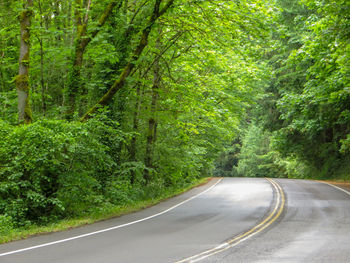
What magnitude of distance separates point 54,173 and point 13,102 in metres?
4.32

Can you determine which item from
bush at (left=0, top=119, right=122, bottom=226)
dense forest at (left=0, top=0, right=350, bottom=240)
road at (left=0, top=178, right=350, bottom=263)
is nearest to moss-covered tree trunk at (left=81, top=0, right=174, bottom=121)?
dense forest at (left=0, top=0, right=350, bottom=240)

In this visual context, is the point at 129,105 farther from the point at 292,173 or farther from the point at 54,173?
the point at 292,173

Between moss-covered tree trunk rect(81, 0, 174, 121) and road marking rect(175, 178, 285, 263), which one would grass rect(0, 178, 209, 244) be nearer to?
moss-covered tree trunk rect(81, 0, 174, 121)

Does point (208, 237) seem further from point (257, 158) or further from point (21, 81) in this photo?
point (257, 158)

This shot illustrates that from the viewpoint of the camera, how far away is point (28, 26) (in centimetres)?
1270

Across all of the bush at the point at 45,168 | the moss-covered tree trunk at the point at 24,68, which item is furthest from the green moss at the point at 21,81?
the bush at the point at 45,168

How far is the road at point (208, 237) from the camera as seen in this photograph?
7.52m

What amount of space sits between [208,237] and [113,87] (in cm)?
747

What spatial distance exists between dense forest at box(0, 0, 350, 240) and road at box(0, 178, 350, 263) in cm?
187

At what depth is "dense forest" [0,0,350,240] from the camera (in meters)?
11.5

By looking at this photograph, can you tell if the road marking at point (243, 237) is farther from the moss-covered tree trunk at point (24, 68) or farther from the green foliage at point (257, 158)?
the green foliage at point (257, 158)

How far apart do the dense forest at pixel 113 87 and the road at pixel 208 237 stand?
6.14ft

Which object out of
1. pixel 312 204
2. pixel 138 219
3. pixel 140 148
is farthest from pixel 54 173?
pixel 312 204

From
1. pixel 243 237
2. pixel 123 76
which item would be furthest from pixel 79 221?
pixel 123 76
